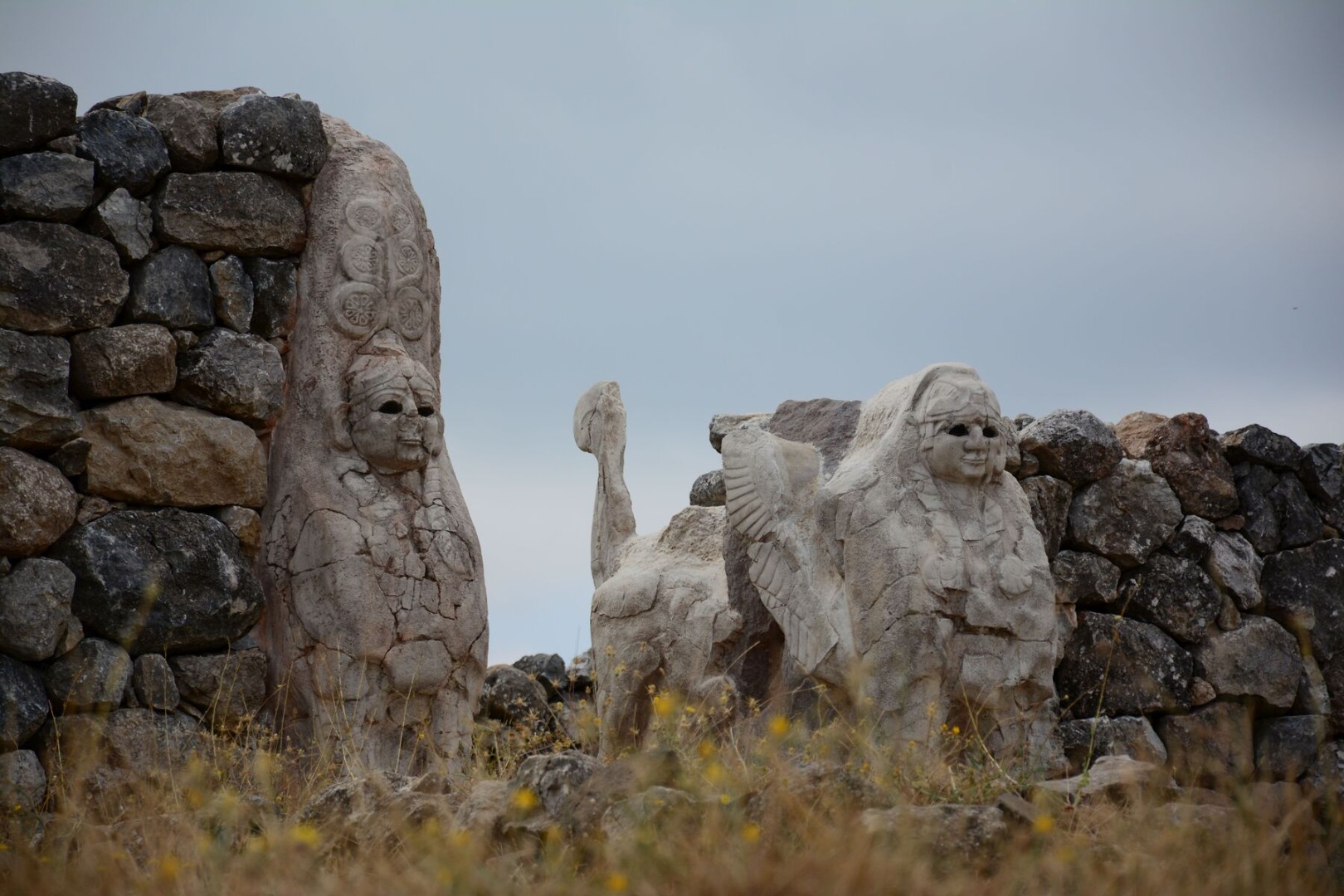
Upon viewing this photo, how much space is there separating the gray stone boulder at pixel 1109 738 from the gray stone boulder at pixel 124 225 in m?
5.10

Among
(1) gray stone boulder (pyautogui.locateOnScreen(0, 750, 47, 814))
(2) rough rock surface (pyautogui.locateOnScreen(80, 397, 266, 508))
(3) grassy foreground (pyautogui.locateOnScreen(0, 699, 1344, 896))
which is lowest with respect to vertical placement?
(3) grassy foreground (pyautogui.locateOnScreen(0, 699, 1344, 896))

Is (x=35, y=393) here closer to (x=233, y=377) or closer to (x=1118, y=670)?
(x=233, y=377)

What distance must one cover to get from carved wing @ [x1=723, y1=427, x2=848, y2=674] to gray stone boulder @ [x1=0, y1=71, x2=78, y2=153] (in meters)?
3.29

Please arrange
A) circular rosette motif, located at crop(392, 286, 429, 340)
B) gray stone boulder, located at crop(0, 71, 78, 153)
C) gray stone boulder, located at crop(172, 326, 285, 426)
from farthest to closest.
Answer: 1. circular rosette motif, located at crop(392, 286, 429, 340)
2. gray stone boulder, located at crop(172, 326, 285, 426)
3. gray stone boulder, located at crop(0, 71, 78, 153)

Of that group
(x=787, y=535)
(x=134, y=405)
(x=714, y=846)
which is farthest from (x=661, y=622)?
(x=714, y=846)

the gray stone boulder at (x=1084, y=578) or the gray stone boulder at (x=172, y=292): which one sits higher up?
the gray stone boulder at (x=172, y=292)

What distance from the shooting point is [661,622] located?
862 cm

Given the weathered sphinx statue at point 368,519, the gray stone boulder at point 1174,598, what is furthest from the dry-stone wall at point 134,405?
the gray stone boulder at point 1174,598

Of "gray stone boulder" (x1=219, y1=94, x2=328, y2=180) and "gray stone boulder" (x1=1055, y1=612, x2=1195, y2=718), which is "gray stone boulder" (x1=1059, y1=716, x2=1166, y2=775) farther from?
"gray stone boulder" (x1=219, y1=94, x2=328, y2=180)

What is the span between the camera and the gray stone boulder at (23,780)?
6.52 m

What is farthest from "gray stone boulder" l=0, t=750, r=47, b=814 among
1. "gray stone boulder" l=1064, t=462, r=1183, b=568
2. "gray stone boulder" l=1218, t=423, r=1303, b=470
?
"gray stone boulder" l=1218, t=423, r=1303, b=470

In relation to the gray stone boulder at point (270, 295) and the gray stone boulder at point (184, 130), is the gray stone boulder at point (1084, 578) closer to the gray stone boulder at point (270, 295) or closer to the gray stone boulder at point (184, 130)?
the gray stone boulder at point (270, 295)

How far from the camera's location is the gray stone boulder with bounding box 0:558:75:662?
22.0 ft

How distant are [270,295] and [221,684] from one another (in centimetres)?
172
